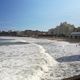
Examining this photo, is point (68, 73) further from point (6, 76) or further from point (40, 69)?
point (6, 76)

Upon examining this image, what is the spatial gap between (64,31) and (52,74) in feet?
451

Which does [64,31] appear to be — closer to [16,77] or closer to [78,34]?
[78,34]

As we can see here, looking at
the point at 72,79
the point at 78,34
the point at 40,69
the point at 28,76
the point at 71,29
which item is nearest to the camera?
the point at 72,79

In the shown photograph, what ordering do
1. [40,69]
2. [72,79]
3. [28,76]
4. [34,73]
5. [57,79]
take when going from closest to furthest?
1. [72,79]
2. [57,79]
3. [28,76]
4. [34,73]
5. [40,69]

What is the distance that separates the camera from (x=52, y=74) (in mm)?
12086

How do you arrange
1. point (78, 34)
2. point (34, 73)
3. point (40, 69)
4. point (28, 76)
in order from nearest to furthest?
point (28, 76) → point (34, 73) → point (40, 69) → point (78, 34)

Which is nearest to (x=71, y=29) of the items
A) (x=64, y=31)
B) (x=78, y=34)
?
(x=64, y=31)

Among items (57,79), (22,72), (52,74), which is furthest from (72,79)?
(22,72)

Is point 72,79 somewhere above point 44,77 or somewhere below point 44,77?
above

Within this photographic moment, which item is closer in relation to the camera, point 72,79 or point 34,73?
point 72,79

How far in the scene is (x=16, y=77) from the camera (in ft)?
37.8

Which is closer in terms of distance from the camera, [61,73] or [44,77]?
[44,77]

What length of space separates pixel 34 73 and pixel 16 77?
138cm

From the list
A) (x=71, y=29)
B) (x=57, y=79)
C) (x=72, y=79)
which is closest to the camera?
(x=72, y=79)
